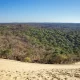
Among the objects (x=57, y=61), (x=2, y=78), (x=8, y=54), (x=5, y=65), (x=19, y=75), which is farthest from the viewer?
(x=8, y=54)

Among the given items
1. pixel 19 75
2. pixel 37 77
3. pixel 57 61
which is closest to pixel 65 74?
pixel 37 77

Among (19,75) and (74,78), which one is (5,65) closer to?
(19,75)

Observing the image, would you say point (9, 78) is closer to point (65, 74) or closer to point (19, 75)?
point (19, 75)

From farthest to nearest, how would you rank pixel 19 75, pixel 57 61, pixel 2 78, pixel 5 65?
pixel 57 61
pixel 5 65
pixel 19 75
pixel 2 78

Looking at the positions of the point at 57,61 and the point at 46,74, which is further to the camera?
the point at 57,61

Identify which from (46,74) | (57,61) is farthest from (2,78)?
(57,61)

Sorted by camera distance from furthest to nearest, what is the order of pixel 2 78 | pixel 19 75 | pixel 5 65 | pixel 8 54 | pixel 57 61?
pixel 8 54
pixel 57 61
pixel 5 65
pixel 19 75
pixel 2 78

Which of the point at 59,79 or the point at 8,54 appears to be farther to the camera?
the point at 8,54

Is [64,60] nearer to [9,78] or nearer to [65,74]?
[65,74]

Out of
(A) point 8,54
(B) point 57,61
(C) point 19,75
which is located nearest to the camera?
(C) point 19,75
